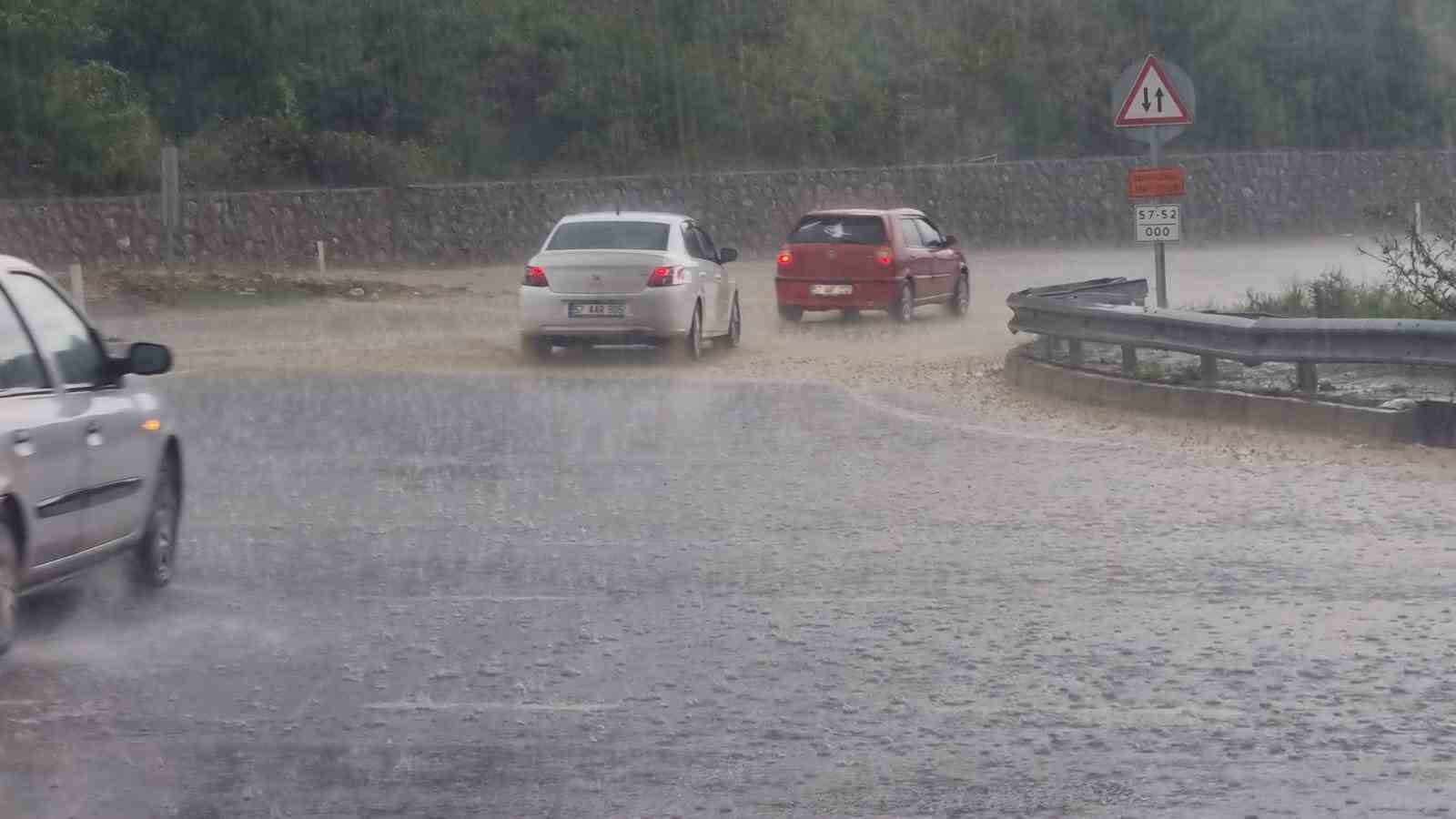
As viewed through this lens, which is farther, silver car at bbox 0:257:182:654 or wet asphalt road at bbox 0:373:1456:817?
silver car at bbox 0:257:182:654

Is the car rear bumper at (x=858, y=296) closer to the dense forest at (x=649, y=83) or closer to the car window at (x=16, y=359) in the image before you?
the car window at (x=16, y=359)

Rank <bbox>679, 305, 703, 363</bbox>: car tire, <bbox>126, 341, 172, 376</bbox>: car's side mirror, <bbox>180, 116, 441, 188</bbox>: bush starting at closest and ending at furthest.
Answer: <bbox>126, 341, 172, 376</bbox>: car's side mirror, <bbox>679, 305, 703, 363</bbox>: car tire, <bbox>180, 116, 441, 188</bbox>: bush

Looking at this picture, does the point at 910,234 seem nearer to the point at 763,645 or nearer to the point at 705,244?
the point at 705,244

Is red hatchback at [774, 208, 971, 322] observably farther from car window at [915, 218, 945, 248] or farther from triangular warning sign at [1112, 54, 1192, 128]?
triangular warning sign at [1112, 54, 1192, 128]

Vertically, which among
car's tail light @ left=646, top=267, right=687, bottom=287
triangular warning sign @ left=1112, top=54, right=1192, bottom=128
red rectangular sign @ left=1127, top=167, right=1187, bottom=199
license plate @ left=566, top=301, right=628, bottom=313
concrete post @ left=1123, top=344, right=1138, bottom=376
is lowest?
concrete post @ left=1123, top=344, right=1138, bottom=376

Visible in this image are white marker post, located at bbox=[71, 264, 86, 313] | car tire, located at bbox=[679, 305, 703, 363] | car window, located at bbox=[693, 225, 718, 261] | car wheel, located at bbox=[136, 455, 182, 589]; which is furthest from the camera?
white marker post, located at bbox=[71, 264, 86, 313]

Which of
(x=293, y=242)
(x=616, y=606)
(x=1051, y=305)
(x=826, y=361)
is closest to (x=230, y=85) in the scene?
(x=293, y=242)

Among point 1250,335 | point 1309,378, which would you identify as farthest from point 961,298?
point 1309,378

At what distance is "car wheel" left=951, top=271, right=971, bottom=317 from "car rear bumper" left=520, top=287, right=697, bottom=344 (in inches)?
378

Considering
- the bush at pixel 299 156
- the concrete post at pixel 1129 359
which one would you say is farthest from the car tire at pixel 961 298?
the bush at pixel 299 156

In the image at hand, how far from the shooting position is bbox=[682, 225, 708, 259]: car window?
2159 centimetres

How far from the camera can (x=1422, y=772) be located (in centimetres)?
568

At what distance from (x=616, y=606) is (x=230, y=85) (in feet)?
144

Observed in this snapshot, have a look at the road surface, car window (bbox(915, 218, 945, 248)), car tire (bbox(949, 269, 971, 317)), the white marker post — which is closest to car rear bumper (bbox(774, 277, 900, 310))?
car window (bbox(915, 218, 945, 248))
